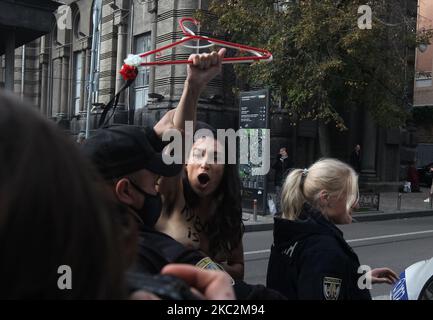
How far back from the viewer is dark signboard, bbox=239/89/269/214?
14133mm

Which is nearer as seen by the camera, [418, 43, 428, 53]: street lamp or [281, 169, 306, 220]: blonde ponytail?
[281, 169, 306, 220]: blonde ponytail

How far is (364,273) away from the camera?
2.41 m

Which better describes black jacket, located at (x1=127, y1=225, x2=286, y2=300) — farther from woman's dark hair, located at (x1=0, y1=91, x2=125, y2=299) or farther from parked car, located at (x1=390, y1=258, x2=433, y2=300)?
parked car, located at (x1=390, y1=258, x2=433, y2=300)

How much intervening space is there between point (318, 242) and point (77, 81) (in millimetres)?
26229

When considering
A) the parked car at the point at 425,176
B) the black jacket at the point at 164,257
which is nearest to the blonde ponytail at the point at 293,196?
the black jacket at the point at 164,257

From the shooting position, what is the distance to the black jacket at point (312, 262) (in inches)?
88.1

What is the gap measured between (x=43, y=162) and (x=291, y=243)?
1841 millimetres

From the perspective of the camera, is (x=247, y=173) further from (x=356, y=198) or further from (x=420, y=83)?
(x=420, y=83)

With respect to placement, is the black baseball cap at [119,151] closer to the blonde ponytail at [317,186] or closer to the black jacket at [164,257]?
the black jacket at [164,257]

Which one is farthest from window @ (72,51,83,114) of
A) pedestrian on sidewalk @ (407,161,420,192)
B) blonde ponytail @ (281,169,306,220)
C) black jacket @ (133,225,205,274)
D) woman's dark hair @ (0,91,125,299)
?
woman's dark hair @ (0,91,125,299)

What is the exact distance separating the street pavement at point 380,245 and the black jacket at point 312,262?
413cm

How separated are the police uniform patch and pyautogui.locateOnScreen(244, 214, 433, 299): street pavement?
4325mm

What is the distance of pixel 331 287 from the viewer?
2.22 m

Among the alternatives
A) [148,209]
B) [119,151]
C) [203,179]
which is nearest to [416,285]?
[203,179]
